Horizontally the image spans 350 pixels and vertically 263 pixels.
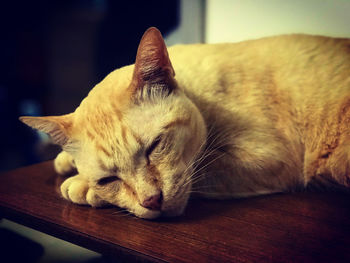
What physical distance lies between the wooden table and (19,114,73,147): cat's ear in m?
0.24

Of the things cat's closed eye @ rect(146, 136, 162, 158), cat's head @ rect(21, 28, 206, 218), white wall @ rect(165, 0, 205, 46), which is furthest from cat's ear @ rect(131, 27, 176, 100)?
white wall @ rect(165, 0, 205, 46)

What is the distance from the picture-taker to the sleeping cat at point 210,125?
3.03ft

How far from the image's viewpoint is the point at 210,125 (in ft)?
3.76

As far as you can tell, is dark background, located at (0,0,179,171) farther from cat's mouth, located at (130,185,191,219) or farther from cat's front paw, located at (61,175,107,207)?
cat's mouth, located at (130,185,191,219)

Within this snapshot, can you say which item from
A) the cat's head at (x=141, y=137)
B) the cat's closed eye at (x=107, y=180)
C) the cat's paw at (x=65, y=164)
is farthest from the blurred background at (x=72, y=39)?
the cat's closed eye at (x=107, y=180)

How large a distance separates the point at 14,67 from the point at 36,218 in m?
0.68

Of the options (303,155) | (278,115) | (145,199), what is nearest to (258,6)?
(278,115)

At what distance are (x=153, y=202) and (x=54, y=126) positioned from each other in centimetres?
42

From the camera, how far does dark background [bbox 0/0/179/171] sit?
50.5 inches

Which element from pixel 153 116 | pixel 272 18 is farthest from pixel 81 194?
pixel 272 18

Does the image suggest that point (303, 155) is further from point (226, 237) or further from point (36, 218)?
point (36, 218)

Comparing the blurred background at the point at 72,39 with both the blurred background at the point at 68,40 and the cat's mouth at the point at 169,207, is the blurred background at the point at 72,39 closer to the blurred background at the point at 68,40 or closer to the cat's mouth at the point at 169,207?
the blurred background at the point at 68,40

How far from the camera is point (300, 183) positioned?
3.72 feet

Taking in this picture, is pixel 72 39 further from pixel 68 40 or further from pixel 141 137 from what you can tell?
pixel 141 137
